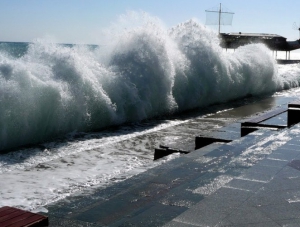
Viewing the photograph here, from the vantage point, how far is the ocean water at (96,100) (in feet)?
22.2

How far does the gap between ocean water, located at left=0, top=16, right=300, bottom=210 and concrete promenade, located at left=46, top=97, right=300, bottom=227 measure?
0.89 m

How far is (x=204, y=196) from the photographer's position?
4.01 m

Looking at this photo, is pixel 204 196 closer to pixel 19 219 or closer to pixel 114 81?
pixel 19 219

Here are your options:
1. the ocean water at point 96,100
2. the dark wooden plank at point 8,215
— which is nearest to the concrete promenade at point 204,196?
the dark wooden plank at point 8,215

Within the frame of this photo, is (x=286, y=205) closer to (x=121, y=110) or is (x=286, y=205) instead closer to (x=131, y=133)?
(x=131, y=133)

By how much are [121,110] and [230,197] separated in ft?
29.7

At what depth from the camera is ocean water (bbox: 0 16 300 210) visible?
6773mm

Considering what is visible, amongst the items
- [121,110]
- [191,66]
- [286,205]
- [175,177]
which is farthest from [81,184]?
[191,66]

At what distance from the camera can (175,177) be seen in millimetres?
4910

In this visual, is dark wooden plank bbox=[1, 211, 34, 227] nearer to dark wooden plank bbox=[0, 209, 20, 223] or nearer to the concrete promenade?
dark wooden plank bbox=[0, 209, 20, 223]

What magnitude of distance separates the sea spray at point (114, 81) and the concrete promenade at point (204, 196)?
16.4 ft

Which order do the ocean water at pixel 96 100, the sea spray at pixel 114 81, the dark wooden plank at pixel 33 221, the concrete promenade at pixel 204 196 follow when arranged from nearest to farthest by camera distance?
the dark wooden plank at pixel 33 221, the concrete promenade at pixel 204 196, the ocean water at pixel 96 100, the sea spray at pixel 114 81

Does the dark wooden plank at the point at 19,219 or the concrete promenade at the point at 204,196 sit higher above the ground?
the dark wooden plank at the point at 19,219

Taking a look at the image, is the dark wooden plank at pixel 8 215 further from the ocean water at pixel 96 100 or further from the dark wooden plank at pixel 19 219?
the ocean water at pixel 96 100
